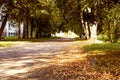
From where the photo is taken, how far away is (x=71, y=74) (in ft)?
40.8

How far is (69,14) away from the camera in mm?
39594

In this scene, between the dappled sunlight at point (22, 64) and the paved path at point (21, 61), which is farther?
the paved path at point (21, 61)

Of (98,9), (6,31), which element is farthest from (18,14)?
(6,31)

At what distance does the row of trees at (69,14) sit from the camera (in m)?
19.4

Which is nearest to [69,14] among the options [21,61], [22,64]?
[21,61]

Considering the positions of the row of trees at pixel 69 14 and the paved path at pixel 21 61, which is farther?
the row of trees at pixel 69 14

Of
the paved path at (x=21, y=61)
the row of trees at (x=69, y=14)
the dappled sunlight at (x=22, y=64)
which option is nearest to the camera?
the dappled sunlight at (x=22, y=64)

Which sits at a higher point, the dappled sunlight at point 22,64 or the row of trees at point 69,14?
the row of trees at point 69,14

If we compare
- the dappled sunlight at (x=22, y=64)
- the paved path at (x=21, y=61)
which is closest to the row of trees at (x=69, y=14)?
the dappled sunlight at (x=22, y=64)

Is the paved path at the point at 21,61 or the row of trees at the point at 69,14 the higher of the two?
the row of trees at the point at 69,14

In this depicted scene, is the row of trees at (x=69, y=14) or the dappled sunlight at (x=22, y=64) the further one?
the row of trees at (x=69, y=14)

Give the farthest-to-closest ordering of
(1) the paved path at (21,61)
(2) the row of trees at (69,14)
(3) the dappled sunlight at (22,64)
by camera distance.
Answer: (2) the row of trees at (69,14)
(1) the paved path at (21,61)
(3) the dappled sunlight at (22,64)

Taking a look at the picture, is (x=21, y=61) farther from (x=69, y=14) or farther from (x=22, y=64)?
(x=69, y=14)

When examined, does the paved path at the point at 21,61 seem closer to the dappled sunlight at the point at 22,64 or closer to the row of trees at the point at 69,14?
the dappled sunlight at the point at 22,64
